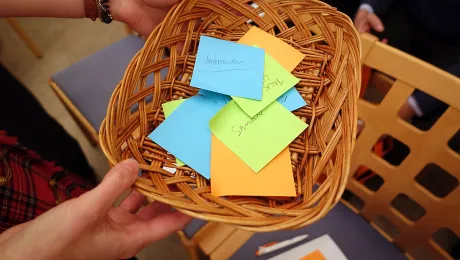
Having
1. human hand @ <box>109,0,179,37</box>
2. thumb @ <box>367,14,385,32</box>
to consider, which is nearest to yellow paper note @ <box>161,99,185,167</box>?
human hand @ <box>109,0,179,37</box>

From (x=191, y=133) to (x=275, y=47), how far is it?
24cm

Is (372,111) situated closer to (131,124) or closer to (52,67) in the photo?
(131,124)

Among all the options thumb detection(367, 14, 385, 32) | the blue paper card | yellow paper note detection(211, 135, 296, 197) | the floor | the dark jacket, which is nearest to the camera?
yellow paper note detection(211, 135, 296, 197)

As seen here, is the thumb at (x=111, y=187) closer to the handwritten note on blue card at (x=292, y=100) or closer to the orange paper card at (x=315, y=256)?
the handwritten note on blue card at (x=292, y=100)

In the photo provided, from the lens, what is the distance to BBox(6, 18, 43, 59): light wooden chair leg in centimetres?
150

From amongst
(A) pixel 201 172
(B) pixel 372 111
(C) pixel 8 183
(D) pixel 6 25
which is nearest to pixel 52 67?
(D) pixel 6 25

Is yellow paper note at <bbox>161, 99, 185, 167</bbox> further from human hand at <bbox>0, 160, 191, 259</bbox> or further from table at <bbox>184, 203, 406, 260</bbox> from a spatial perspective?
table at <bbox>184, 203, 406, 260</bbox>

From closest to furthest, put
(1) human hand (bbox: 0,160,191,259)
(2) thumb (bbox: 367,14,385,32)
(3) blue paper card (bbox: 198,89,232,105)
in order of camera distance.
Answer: (1) human hand (bbox: 0,160,191,259) < (3) blue paper card (bbox: 198,89,232,105) < (2) thumb (bbox: 367,14,385,32)

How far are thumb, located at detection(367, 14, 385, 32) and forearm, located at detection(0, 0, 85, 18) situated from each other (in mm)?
820

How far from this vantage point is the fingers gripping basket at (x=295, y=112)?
42 cm

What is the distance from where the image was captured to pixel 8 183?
480 millimetres

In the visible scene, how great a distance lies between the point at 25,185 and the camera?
1.70 ft

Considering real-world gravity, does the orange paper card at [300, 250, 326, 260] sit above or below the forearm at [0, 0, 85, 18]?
below

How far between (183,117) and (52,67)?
1.40 m
